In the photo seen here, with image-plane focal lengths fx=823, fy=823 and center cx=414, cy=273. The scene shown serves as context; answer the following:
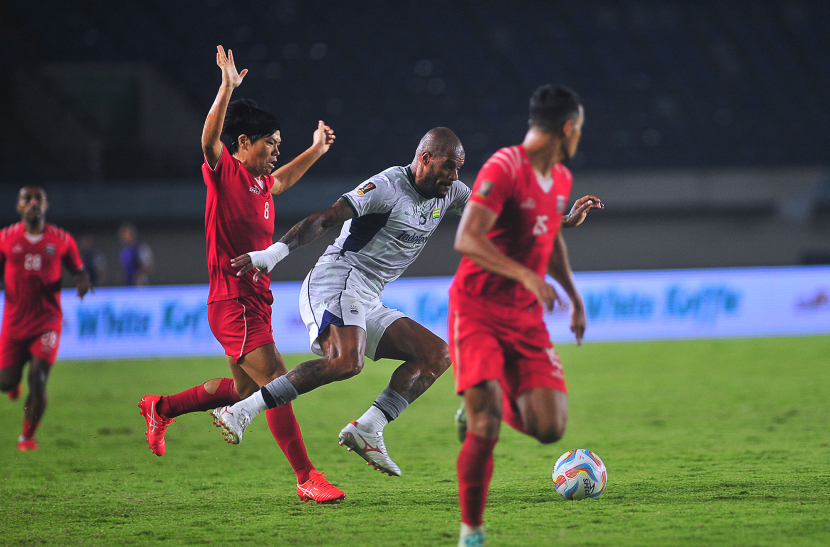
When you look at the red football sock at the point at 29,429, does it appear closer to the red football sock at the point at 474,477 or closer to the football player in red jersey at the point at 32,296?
the football player in red jersey at the point at 32,296

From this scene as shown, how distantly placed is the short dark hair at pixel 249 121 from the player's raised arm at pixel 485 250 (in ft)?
6.59

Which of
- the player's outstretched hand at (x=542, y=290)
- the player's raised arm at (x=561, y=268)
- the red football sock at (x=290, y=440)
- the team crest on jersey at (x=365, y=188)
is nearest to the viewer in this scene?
the player's outstretched hand at (x=542, y=290)

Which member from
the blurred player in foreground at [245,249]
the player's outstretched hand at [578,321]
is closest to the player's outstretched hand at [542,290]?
the player's outstretched hand at [578,321]

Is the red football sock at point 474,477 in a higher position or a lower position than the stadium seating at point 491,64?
lower

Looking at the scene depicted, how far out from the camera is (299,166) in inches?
230

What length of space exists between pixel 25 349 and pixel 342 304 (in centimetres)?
371

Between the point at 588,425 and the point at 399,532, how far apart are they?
3.92 m

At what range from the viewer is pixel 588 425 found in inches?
298

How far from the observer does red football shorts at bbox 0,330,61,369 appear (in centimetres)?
713

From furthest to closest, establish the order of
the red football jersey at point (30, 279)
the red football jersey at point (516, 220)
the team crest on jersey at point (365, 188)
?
the red football jersey at point (30, 279), the team crest on jersey at point (365, 188), the red football jersey at point (516, 220)

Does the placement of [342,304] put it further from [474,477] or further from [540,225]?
[474,477]

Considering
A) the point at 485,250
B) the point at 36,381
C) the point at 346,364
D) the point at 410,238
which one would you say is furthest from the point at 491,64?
the point at 485,250

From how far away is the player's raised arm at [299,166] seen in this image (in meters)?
5.63

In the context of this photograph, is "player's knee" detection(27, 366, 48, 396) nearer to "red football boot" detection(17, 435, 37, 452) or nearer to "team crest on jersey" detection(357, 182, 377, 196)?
"red football boot" detection(17, 435, 37, 452)
